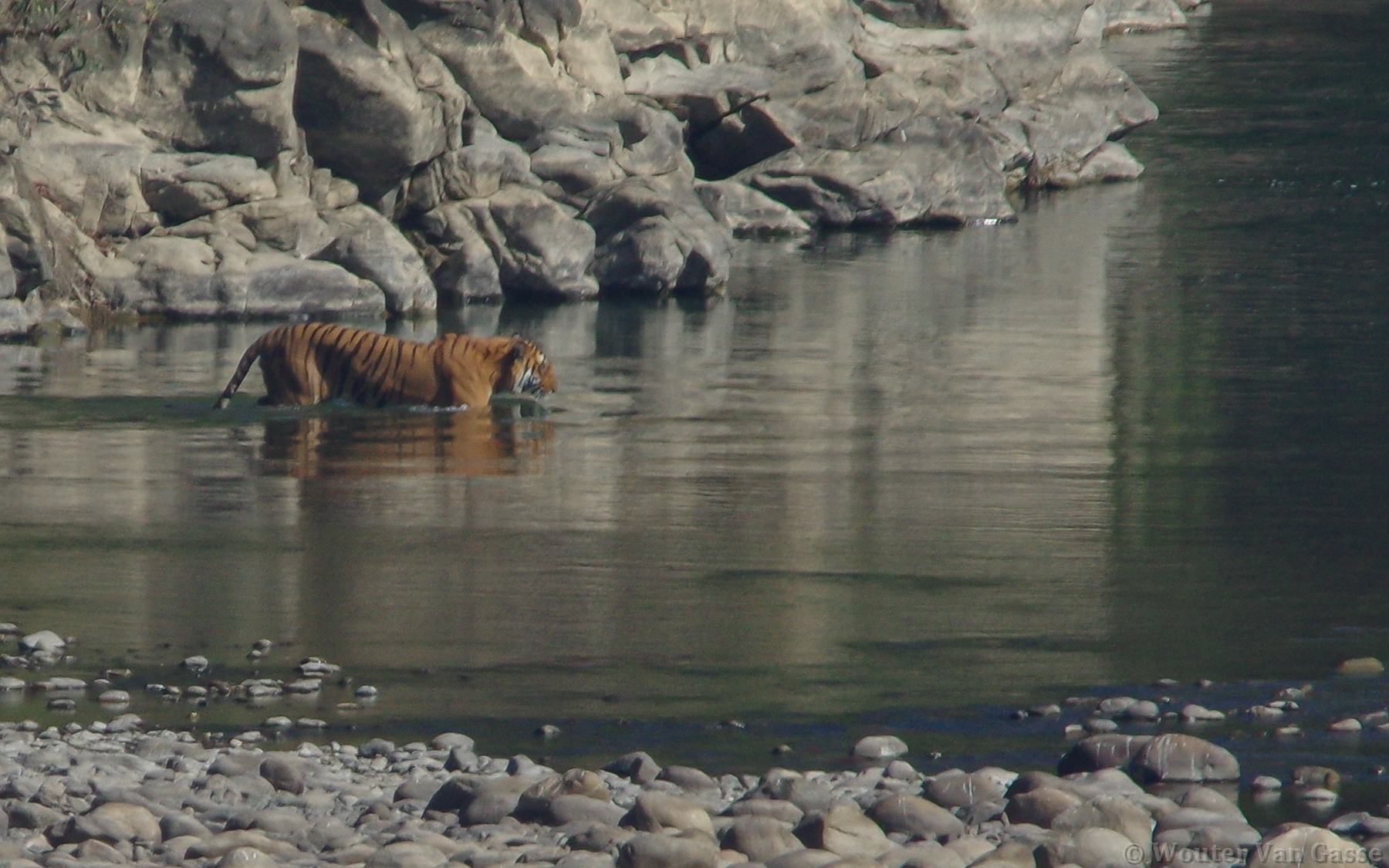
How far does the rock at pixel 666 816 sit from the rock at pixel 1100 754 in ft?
4.62

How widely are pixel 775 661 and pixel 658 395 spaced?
7.78 meters

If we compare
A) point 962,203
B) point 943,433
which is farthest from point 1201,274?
point 943,433

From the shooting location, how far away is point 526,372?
15.8 metres

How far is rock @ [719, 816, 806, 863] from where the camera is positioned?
22.2 feet

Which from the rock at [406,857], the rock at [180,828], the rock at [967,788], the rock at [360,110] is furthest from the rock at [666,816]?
the rock at [360,110]

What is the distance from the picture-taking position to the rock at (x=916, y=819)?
705cm

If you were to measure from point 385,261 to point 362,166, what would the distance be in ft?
5.81

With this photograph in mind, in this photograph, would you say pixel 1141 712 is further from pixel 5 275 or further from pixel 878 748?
pixel 5 275

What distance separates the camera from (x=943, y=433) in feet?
49.1

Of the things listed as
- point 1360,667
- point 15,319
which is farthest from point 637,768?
point 15,319

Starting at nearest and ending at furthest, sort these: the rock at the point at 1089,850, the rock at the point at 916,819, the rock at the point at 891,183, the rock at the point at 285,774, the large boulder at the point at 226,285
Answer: the rock at the point at 1089,850, the rock at the point at 916,819, the rock at the point at 285,774, the large boulder at the point at 226,285, the rock at the point at 891,183

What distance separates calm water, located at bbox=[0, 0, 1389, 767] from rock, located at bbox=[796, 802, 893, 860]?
1.06 metres

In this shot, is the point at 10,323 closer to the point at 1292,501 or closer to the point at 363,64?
the point at 363,64

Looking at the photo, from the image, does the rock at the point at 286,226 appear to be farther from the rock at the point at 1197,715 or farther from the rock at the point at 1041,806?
the rock at the point at 1041,806
